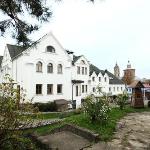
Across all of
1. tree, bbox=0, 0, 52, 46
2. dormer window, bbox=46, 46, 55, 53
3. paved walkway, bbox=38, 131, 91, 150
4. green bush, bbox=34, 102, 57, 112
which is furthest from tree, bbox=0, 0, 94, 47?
dormer window, bbox=46, 46, 55, 53

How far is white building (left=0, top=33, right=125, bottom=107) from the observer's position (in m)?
33.3

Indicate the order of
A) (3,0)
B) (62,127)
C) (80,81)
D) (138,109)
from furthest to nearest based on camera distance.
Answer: (80,81)
(138,109)
(62,127)
(3,0)

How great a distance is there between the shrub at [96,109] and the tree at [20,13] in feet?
20.1

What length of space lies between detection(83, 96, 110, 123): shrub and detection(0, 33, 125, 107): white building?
16.7m

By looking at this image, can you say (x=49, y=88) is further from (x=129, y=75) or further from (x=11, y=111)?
(x=129, y=75)

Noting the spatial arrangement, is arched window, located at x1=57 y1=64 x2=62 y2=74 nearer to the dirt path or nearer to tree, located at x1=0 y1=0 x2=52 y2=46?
the dirt path

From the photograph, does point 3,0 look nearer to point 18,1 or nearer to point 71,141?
point 18,1

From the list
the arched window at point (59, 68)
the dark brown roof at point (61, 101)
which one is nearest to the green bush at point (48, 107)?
the dark brown roof at point (61, 101)

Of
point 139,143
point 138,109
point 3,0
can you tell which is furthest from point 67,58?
point 3,0

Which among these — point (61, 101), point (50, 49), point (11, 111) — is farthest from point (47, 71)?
point (11, 111)

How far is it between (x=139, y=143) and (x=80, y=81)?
97.6 feet

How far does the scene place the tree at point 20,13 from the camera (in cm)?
805

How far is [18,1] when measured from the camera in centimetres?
805

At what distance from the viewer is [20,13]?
827 centimetres
